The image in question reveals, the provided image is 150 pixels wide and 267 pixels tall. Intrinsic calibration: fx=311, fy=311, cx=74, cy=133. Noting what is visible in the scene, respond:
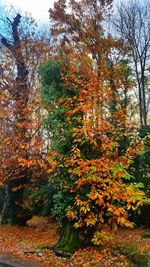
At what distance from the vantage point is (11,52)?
50.9 feet

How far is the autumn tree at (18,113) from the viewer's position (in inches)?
492

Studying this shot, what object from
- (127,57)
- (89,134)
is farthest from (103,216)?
(127,57)

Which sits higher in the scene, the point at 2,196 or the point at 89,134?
the point at 89,134

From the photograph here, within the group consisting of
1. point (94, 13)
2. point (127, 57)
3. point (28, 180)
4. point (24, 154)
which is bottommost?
point (28, 180)

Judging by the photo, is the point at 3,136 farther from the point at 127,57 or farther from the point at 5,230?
the point at 127,57

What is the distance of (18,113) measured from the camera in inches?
538

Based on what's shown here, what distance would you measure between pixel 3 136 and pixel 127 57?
31.6ft

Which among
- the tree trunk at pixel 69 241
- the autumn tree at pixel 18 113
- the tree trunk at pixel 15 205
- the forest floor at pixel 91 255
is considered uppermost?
the autumn tree at pixel 18 113

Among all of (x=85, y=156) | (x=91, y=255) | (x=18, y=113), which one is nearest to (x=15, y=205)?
(x=18, y=113)

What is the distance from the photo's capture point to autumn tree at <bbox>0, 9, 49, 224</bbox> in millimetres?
12492

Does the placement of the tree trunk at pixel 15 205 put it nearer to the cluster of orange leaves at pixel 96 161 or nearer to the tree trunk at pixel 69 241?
the tree trunk at pixel 69 241

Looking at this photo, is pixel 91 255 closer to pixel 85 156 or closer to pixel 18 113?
pixel 85 156

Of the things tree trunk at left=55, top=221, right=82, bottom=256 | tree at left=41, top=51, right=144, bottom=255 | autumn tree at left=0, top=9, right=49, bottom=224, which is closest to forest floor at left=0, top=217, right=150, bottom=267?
tree trunk at left=55, top=221, right=82, bottom=256

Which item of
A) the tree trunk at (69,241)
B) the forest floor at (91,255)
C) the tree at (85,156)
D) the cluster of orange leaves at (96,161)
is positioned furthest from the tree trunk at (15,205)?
the cluster of orange leaves at (96,161)
